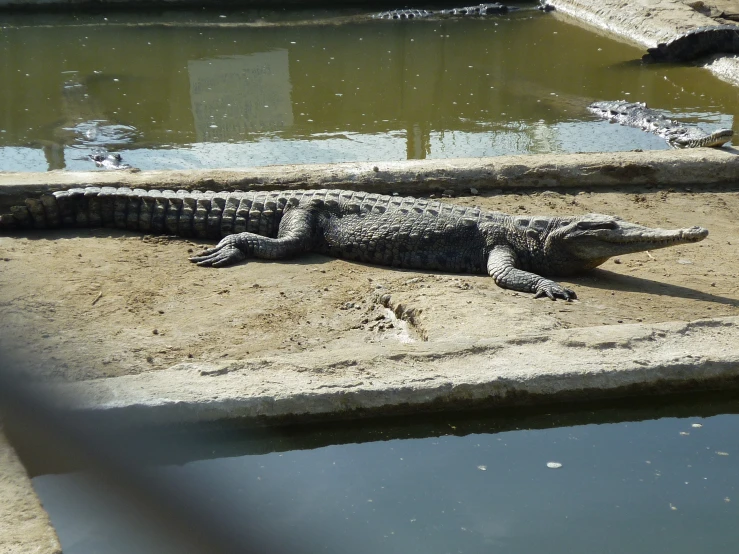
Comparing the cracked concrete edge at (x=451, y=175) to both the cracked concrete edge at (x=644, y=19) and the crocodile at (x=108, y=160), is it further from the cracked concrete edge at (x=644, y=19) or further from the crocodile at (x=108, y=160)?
the cracked concrete edge at (x=644, y=19)

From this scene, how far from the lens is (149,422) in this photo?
3.26 m

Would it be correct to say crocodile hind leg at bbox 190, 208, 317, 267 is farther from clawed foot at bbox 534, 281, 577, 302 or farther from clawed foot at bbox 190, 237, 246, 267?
clawed foot at bbox 534, 281, 577, 302

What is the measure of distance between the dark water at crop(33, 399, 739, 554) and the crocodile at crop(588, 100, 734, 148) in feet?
17.1

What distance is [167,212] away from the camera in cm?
577

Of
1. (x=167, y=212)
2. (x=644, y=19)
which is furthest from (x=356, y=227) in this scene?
(x=644, y=19)

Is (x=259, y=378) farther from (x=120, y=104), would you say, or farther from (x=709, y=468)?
(x=120, y=104)

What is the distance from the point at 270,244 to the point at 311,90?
5.79m

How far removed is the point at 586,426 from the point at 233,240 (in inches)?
106

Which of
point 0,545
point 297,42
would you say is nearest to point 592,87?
point 297,42

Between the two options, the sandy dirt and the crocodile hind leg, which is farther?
the crocodile hind leg

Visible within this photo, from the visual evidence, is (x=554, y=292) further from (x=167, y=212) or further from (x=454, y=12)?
(x=454, y=12)

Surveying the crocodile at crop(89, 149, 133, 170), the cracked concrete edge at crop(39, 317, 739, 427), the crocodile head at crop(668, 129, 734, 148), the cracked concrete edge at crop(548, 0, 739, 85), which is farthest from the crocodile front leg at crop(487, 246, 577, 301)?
the cracked concrete edge at crop(548, 0, 739, 85)

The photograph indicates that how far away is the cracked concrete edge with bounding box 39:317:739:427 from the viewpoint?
131 inches

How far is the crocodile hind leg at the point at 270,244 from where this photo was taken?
539 centimetres
